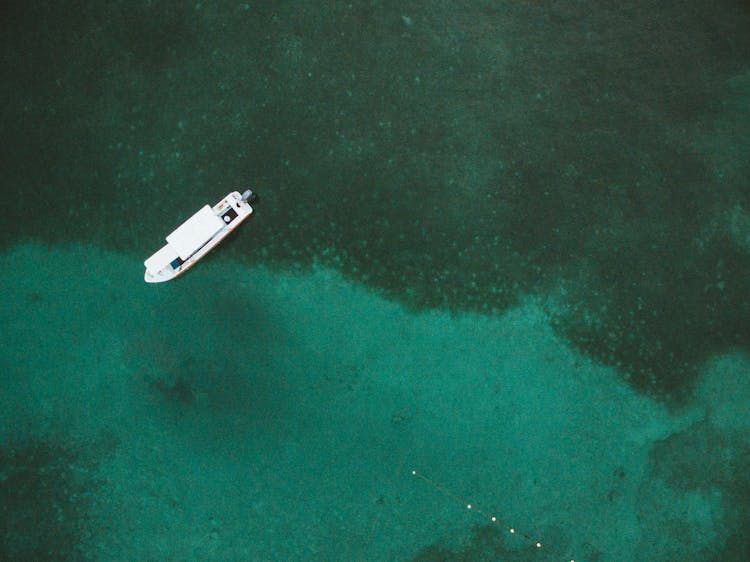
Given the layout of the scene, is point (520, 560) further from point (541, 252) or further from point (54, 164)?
point (54, 164)

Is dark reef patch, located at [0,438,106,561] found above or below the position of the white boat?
below

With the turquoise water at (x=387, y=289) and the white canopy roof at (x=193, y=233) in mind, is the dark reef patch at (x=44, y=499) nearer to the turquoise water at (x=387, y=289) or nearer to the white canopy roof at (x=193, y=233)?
the turquoise water at (x=387, y=289)

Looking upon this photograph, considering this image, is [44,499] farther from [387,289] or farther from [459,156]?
[459,156]

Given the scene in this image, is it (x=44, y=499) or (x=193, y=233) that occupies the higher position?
(x=193, y=233)

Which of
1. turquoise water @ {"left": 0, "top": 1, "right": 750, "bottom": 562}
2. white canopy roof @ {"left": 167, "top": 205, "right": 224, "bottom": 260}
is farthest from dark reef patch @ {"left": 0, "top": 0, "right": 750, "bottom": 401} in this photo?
white canopy roof @ {"left": 167, "top": 205, "right": 224, "bottom": 260}

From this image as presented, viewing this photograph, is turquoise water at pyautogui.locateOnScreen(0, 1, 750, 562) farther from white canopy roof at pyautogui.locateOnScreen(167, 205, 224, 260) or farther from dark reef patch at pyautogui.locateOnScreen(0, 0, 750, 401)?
white canopy roof at pyautogui.locateOnScreen(167, 205, 224, 260)

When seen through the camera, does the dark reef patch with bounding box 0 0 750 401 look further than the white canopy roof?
Yes

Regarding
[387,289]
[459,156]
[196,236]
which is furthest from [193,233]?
[459,156]
